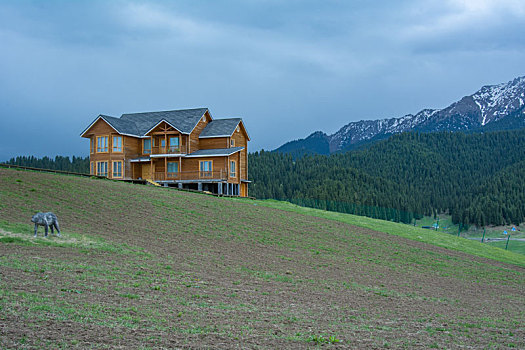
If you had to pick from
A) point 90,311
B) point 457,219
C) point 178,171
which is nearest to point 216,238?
point 90,311

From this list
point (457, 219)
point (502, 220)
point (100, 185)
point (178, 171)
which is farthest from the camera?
point (457, 219)

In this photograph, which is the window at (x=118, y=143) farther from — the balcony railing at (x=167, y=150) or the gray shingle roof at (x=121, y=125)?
the balcony railing at (x=167, y=150)

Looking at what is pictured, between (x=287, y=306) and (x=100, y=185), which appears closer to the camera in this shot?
(x=287, y=306)

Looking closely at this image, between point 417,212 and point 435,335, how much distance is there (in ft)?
343

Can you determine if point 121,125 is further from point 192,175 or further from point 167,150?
point 192,175

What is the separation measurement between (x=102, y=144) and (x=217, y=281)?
123 ft

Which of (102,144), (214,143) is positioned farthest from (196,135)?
(102,144)

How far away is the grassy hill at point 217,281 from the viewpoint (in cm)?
950

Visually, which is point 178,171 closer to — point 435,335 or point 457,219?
point 435,335

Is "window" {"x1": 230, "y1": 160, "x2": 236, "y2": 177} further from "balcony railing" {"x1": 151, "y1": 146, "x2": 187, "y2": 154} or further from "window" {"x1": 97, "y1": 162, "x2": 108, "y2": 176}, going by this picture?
"window" {"x1": 97, "y1": 162, "x2": 108, "y2": 176}

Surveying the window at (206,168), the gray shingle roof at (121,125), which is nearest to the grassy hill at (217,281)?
the window at (206,168)

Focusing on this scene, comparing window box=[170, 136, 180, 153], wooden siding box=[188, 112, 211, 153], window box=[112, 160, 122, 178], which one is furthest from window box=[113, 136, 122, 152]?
wooden siding box=[188, 112, 211, 153]

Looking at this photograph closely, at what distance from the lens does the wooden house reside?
48.2m

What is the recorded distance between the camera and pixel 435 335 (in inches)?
446
